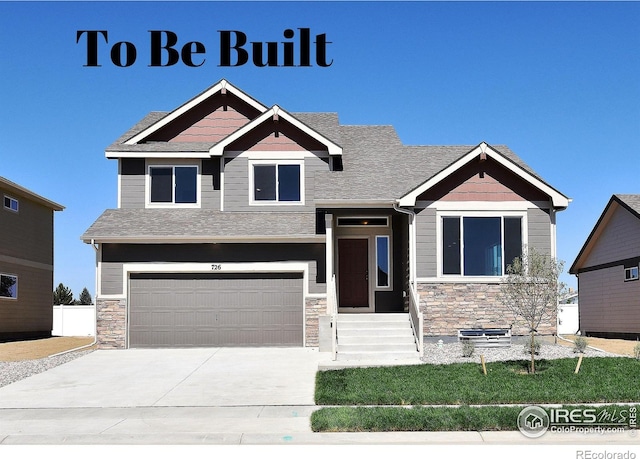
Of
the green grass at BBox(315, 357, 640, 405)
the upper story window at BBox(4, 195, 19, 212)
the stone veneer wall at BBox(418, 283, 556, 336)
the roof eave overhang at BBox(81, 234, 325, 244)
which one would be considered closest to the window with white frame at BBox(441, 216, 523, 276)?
the stone veneer wall at BBox(418, 283, 556, 336)

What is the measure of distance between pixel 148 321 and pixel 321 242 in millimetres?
5473

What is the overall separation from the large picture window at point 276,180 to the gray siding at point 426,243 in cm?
477

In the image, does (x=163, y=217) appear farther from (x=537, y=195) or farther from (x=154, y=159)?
(x=537, y=195)

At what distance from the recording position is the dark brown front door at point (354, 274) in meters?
23.1

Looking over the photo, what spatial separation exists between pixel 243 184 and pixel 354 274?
4.36m

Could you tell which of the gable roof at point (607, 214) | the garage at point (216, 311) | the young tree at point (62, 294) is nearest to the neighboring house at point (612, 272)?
the gable roof at point (607, 214)

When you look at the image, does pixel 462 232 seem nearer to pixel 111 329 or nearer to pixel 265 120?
pixel 265 120

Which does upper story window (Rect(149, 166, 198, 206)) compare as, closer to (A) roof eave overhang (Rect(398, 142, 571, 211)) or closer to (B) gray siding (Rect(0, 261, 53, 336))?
(A) roof eave overhang (Rect(398, 142, 571, 211))

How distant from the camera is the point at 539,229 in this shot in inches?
808

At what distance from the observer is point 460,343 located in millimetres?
19859

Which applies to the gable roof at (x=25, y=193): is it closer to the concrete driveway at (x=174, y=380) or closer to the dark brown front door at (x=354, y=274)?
the concrete driveway at (x=174, y=380)

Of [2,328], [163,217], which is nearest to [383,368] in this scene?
[163,217]

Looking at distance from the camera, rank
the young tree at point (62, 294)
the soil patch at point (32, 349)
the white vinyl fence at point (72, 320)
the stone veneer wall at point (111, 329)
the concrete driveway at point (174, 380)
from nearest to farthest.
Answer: the concrete driveway at point (174, 380)
the soil patch at point (32, 349)
the stone veneer wall at point (111, 329)
the white vinyl fence at point (72, 320)
the young tree at point (62, 294)

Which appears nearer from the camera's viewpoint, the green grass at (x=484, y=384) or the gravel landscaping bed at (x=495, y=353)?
the green grass at (x=484, y=384)
